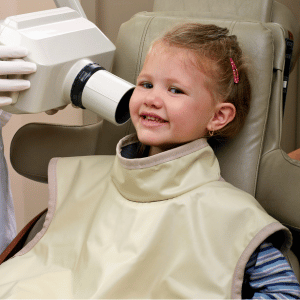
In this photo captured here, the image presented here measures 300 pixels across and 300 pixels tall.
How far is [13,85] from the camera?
0.89 meters

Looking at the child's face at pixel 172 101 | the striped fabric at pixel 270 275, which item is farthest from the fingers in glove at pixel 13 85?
the striped fabric at pixel 270 275

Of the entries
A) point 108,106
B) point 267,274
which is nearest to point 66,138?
point 108,106

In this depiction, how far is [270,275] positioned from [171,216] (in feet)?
0.70

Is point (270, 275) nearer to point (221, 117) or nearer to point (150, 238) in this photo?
point (150, 238)

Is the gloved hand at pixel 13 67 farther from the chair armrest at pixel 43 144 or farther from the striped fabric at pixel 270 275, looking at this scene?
the striped fabric at pixel 270 275

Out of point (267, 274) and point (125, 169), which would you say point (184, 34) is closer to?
point (125, 169)

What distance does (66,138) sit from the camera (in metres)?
1.19

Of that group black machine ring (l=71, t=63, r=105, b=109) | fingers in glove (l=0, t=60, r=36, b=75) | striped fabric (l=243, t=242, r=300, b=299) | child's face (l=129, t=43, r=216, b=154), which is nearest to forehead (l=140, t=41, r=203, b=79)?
child's face (l=129, t=43, r=216, b=154)

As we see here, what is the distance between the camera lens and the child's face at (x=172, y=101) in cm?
89

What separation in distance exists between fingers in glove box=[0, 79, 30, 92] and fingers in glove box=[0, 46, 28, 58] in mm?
49

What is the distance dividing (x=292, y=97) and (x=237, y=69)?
1200mm

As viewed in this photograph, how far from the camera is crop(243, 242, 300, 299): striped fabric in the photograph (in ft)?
2.49

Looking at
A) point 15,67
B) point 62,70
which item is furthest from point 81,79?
point 15,67

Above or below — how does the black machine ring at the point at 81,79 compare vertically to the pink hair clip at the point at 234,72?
below
